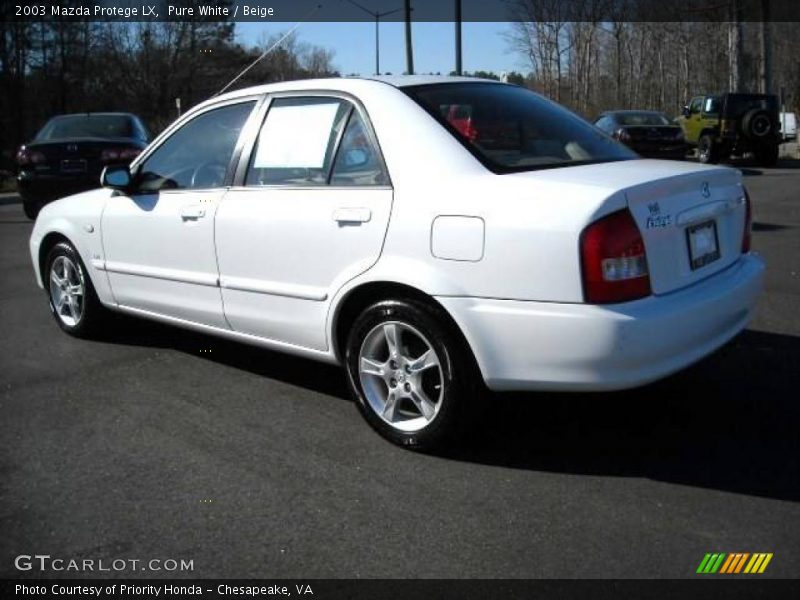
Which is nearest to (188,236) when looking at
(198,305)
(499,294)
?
(198,305)

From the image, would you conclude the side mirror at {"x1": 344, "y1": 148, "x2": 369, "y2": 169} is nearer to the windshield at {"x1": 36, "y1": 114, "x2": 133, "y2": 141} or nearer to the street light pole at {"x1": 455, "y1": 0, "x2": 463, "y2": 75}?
the windshield at {"x1": 36, "y1": 114, "x2": 133, "y2": 141}

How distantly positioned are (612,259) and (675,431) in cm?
112

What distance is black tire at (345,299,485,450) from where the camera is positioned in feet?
11.6

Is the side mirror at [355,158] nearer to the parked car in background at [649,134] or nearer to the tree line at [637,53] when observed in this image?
the parked car in background at [649,134]

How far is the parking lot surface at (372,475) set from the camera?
2.92 meters

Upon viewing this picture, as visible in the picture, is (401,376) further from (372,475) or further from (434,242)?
(434,242)

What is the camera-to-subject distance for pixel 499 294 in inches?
132

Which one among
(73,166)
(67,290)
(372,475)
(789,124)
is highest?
(789,124)

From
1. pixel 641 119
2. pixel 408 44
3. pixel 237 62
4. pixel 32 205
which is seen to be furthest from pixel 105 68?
pixel 32 205

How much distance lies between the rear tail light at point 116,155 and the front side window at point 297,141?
24.7 feet

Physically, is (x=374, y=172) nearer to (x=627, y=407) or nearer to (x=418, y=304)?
(x=418, y=304)

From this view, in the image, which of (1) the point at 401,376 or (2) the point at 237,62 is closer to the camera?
(1) the point at 401,376

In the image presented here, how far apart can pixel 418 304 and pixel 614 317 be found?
0.83m

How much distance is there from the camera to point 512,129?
402cm
